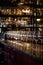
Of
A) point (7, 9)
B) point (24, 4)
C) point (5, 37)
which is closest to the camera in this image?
point (5, 37)

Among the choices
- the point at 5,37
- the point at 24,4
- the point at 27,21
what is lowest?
the point at 5,37

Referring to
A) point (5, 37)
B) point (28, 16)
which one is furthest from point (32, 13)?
point (5, 37)

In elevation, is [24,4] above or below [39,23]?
above

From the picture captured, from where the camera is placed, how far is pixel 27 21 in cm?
626

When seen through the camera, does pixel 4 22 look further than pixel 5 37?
Yes

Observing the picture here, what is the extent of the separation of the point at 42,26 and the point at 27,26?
44 centimetres

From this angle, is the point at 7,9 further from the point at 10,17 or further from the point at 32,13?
the point at 32,13

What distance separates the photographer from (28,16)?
6.04 m

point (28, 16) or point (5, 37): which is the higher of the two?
point (28, 16)

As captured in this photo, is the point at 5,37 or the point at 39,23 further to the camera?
the point at 39,23

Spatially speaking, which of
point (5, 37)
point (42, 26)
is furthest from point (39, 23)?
point (5, 37)

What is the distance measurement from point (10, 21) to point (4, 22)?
0.18 m

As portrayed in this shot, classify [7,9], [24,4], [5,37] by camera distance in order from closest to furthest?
[5,37]
[24,4]
[7,9]

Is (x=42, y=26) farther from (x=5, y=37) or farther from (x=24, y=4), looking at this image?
(x=5, y=37)
